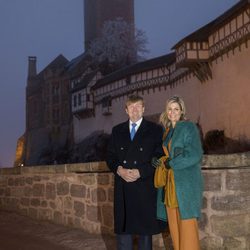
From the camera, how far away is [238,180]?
3.86 m

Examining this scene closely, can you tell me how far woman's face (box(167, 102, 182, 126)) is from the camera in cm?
317

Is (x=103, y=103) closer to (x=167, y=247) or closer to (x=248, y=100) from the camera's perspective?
(x=248, y=100)

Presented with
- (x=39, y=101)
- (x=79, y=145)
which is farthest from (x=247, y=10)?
(x=39, y=101)

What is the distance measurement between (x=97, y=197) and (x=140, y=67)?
19790mm

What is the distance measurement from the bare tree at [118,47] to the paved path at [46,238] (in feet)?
83.9

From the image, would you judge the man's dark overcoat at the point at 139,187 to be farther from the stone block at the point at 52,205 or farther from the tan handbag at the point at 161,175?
the stone block at the point at 52,205

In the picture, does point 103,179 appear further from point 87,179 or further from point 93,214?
point 93,214

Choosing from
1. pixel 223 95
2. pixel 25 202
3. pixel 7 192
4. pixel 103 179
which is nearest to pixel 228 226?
pixel 103 179

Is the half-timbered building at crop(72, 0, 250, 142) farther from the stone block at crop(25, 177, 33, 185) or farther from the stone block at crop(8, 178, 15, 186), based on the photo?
the stone block at crop(25, 177, 33, 185)

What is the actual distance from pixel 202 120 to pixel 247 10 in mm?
4442

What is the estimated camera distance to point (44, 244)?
15.7ft

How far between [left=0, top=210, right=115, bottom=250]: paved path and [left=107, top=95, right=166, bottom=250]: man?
55.1 inches

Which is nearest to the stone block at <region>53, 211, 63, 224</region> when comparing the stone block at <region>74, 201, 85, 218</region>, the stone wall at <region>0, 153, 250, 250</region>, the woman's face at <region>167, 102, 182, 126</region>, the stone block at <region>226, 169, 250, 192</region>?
the stone wall at <region>0, 153, 250, 250</region>

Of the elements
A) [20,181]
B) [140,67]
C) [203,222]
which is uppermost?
[140,67]
